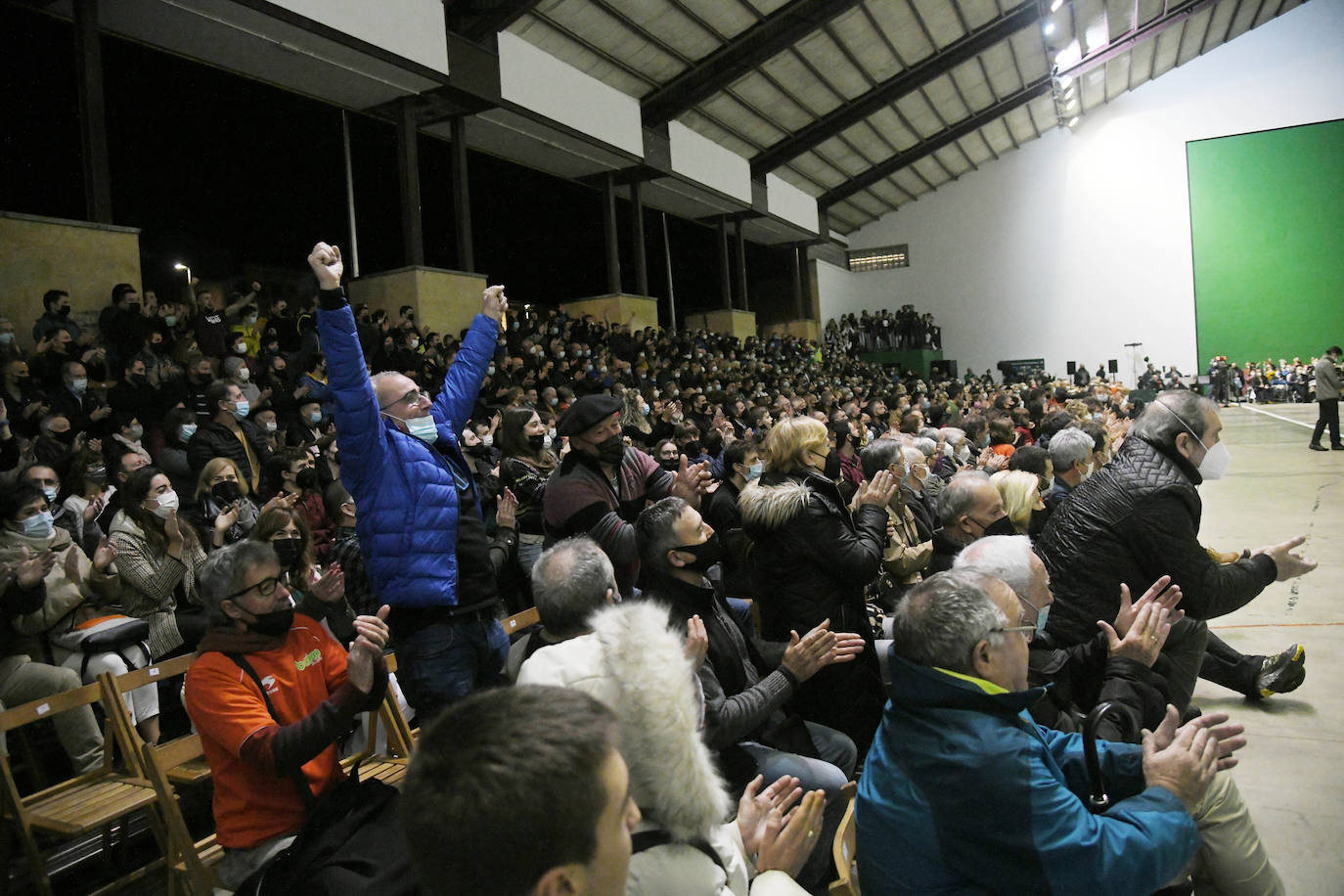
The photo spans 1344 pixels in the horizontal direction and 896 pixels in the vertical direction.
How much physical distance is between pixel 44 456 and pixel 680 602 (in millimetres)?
4265

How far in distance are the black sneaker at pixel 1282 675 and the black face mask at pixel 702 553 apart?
8.74 feet

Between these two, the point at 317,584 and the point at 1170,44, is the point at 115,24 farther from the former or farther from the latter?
the point at 1170,44

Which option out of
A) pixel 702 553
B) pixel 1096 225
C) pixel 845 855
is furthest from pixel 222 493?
pixel 1096 225

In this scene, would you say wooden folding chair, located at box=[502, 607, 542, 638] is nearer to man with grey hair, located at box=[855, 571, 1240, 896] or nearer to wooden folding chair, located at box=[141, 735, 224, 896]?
wooden folding chair, located at box=[141, 735, 224, 896]

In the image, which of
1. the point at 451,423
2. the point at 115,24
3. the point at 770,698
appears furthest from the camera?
the point at 115,24

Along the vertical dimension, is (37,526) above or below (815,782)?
above

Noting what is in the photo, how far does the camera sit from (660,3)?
38.9 ft

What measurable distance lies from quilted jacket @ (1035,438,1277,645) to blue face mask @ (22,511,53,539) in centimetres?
387

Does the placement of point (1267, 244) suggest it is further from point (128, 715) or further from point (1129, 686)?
point (128, 715)

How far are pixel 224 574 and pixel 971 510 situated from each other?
251cm

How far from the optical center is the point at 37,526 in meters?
3.50

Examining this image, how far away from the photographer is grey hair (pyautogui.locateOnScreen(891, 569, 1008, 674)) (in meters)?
1.59

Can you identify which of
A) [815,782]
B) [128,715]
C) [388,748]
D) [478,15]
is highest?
[478,15]

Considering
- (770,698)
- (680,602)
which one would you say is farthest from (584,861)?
(680,602)
